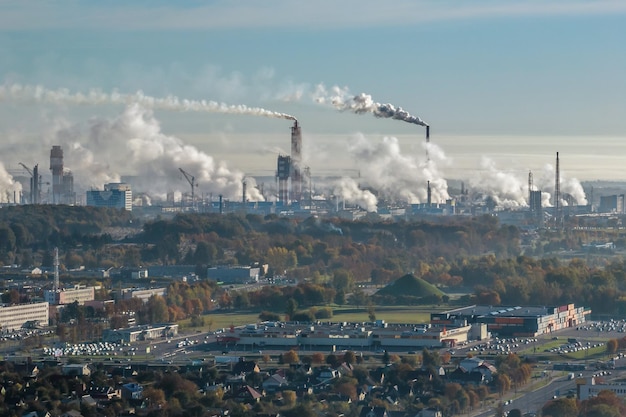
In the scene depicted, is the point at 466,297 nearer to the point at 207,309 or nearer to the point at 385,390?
the point at 207,309

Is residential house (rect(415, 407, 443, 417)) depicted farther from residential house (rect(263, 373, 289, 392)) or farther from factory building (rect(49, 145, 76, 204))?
factory building (rect(49, 145, 76, 204))

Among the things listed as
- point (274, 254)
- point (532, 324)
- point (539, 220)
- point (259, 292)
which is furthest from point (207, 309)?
point (539, 220)

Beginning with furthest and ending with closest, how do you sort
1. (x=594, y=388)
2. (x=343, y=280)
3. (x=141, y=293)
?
(x=343, y=280) < (x=141, y=293) < (x=594, y=388)

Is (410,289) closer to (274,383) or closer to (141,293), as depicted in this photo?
(141,293)

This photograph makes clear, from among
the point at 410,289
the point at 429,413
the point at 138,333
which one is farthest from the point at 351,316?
the point at 429,413

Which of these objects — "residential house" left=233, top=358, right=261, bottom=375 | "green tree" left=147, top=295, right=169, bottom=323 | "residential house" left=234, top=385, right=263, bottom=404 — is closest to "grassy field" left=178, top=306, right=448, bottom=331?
"green tree" left=147, top=295, right=169, bottom=323

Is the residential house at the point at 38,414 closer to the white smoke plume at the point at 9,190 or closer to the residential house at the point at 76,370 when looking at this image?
the residential house at the point at 76,370
